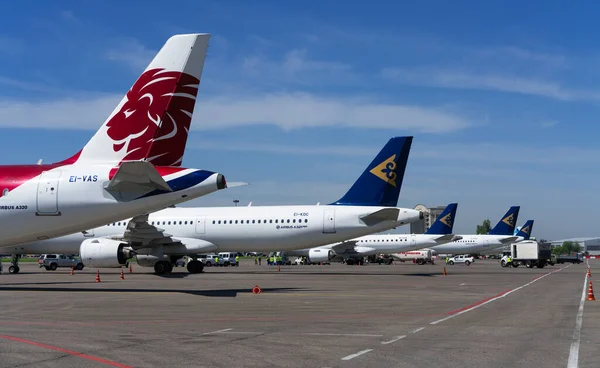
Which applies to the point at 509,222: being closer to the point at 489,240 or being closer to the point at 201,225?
the point at 489,240

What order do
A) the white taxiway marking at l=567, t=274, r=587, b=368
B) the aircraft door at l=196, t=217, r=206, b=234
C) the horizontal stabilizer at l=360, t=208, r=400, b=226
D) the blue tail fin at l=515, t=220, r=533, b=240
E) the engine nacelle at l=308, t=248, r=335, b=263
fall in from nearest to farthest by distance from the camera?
the white taxiway marking at l=567, t=274, r=587, b=368, the horizontal stabilizer at l=360, t=208, r=400, b=226, the aircraft door at l=196, t=217, r=206, b=234, the engine nacelle at l=308, t=248, r=335, b=263, the blue tail fin at l=515, t=220, r=533, b=240

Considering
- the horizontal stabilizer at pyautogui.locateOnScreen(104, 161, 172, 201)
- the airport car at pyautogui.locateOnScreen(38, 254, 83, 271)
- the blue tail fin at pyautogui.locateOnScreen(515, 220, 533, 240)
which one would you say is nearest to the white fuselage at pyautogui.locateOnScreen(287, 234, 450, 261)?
the airport car at pyautogui.locateOnScreen(38, 254, 83, 271)

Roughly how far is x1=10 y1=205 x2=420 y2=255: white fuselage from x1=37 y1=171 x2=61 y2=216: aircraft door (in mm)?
19900

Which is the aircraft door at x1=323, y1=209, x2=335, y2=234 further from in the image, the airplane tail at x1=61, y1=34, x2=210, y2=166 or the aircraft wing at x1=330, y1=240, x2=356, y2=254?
the aircraft wing at x1=330, y1=240, x2=356, y2=254

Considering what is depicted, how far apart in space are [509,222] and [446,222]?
18.8m

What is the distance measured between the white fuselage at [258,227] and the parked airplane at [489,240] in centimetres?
5062

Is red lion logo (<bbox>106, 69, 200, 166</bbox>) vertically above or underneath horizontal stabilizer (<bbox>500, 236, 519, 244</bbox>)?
above

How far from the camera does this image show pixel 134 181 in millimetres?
22312

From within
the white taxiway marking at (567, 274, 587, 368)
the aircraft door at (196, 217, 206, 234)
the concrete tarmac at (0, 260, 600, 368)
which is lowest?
the white taxiway marking at (567, 274, 587, 368)

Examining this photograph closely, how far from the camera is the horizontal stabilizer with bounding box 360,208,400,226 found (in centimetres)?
3997

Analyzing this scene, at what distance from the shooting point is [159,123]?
23.4 meters

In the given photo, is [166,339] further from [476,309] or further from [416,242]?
[416,242]

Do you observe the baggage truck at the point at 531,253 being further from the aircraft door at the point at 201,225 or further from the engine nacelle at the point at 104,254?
the engine nacelle at the point at 104,254

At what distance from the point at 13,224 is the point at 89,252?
11.9 metres
